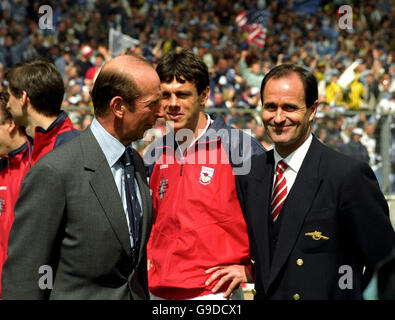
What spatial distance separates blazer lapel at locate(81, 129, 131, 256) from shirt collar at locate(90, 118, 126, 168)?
0.05m

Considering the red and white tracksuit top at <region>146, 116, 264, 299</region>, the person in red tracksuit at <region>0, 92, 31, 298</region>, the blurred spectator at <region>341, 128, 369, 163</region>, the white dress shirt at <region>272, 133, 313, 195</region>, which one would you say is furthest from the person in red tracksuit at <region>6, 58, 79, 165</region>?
the blurred spectator at <region>341, 128, 369, 163</region>

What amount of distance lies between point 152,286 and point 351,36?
736 inches

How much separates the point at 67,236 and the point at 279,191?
1306 mm

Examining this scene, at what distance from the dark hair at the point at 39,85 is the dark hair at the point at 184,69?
78 centimetres

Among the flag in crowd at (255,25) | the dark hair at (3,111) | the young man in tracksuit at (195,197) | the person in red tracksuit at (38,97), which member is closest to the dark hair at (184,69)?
the young man in tracksuit at (195,197)

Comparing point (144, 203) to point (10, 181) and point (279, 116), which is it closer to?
point (279, 116)

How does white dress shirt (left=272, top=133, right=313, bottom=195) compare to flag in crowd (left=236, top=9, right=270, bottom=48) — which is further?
flag in crowd (left=236, top=9, right=270, bottom=48)

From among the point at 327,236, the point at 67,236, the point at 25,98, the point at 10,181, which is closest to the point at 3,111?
the point at 10,181

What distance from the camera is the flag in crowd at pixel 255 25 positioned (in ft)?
58.1

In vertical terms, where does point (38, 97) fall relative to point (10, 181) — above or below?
above

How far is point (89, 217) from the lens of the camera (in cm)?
312

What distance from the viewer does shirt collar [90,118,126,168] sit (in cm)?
338

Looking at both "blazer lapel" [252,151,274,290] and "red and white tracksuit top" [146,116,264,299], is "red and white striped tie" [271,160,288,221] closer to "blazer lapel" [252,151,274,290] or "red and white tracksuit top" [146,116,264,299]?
"blazer lapel" [252,151,274,290]
